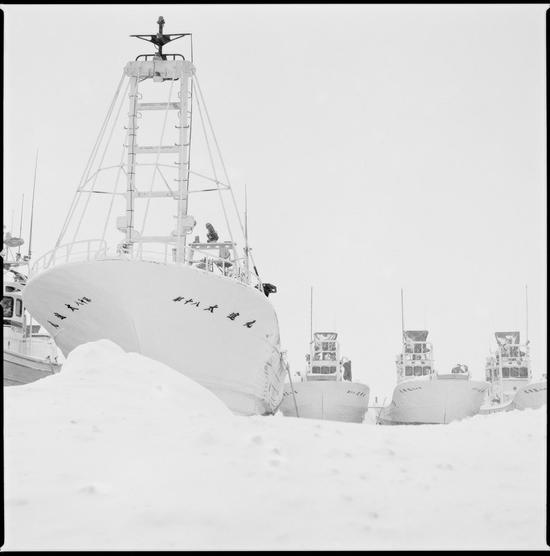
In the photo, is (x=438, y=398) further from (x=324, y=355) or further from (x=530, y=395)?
(x=324, y=355)

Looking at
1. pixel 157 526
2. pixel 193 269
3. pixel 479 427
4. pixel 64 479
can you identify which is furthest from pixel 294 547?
pixel 193 269

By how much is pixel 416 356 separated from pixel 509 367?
23.6 feet

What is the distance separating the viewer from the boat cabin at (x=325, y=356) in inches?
2005

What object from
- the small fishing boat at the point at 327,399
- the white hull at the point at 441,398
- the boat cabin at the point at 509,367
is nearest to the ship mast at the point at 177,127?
the small fishing boat at the point at 327,399

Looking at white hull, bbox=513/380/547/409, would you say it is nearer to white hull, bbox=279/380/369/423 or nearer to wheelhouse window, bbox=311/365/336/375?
white hull, bbox=279/380/369/423

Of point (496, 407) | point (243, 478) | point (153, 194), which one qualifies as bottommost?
point (496, 407)

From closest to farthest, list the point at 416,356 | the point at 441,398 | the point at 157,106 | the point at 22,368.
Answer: the point at 157,106, the point at 22,368, the point at 441,398, the point at 416,356

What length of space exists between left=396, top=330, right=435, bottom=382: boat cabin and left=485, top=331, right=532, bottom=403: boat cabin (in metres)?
4.98

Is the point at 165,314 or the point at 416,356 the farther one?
the point at 416,356

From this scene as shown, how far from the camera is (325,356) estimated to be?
51.7 m

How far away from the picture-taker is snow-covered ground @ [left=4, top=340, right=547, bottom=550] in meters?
5.38

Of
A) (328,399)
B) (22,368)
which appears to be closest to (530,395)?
(328,399)

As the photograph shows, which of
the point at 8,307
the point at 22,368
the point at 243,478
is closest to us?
the point at 243,478

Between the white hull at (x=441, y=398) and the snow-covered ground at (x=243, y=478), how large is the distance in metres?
33.9
